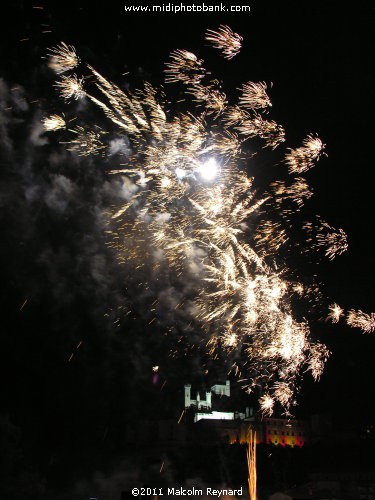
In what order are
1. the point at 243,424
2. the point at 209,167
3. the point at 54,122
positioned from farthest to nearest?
1. the point at 243,424
2. the point at 209,167
3. the point at 54,122

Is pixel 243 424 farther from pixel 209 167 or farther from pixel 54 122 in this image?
pixel 54 122

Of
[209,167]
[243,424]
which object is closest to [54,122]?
[209,167]

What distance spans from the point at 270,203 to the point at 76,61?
16.4 feet

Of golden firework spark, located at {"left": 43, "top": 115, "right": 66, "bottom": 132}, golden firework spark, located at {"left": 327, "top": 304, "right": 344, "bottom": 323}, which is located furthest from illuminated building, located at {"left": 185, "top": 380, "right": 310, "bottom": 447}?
golden firework spark, located at {"left": 43, "top": 115, "right": 66, "bottom": 132}

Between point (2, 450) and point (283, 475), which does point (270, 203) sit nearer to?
point (2, 450)

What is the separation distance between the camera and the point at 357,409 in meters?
48.4

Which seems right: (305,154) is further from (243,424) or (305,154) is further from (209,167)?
(243,424)

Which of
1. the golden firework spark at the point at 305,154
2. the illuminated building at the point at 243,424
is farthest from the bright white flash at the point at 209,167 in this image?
the illuminated building at the point at 243,424

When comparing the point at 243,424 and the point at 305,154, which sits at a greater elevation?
the point at 305,154

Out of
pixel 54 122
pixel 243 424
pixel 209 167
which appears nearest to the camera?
pixel 54 122

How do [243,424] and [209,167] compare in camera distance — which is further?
[243,424]

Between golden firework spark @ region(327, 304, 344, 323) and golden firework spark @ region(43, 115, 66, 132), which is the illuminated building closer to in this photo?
golden firework spark @ region(327, 304, 344, 323)

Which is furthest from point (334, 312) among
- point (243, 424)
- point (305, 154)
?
point (243, 424)

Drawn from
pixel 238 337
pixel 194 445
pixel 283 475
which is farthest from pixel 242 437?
pixel 238 337
